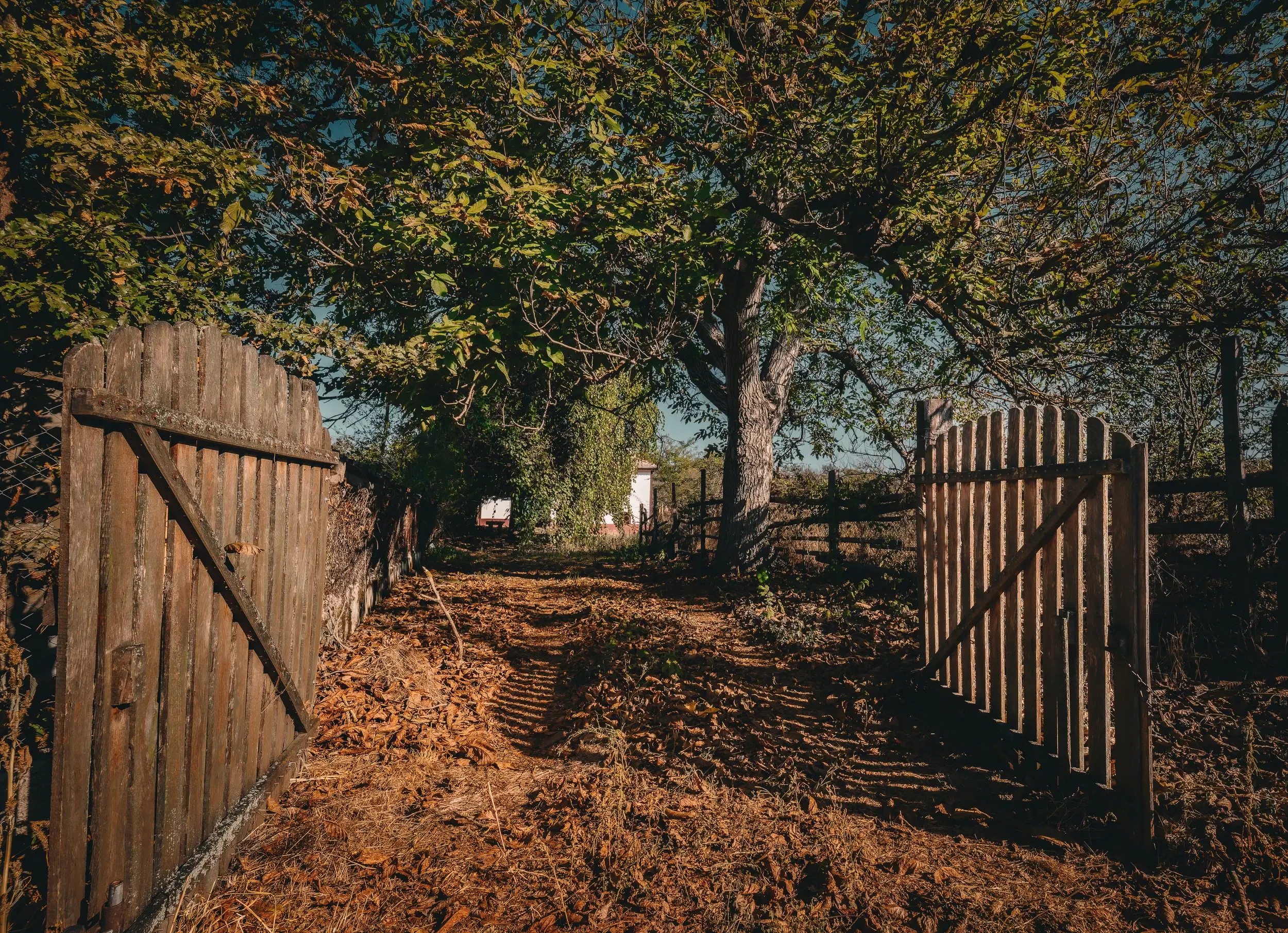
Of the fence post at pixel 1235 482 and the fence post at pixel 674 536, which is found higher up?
the fence post at pixel 1235 482

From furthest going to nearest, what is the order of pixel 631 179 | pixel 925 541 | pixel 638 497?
pixel 638 497 < pixel 631 179 < pixel 925 541

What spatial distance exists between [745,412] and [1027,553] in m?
6.95

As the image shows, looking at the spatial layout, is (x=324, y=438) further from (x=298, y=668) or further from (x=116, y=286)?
(x=116, y=286)

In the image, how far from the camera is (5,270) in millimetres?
4566

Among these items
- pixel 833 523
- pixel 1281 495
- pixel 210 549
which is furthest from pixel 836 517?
pixel 210 549

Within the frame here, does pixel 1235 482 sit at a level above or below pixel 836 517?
above

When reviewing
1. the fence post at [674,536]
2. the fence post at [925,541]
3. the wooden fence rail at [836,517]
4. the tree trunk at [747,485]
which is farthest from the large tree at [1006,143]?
the fence post at [674,536]

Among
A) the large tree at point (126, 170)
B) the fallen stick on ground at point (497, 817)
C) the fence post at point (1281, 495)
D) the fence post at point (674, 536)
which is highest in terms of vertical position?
the large tree at point (126, 170)

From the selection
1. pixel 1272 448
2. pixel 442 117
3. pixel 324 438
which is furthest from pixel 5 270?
pixel 1272 448

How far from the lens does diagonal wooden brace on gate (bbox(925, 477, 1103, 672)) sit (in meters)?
3.07

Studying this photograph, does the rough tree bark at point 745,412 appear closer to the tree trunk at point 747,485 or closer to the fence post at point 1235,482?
the tree trunk at point 747,485

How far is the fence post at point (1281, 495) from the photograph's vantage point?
14.0 ft

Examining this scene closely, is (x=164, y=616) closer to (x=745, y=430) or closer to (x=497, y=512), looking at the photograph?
(x=745, y=430)

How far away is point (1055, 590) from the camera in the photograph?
330cm
